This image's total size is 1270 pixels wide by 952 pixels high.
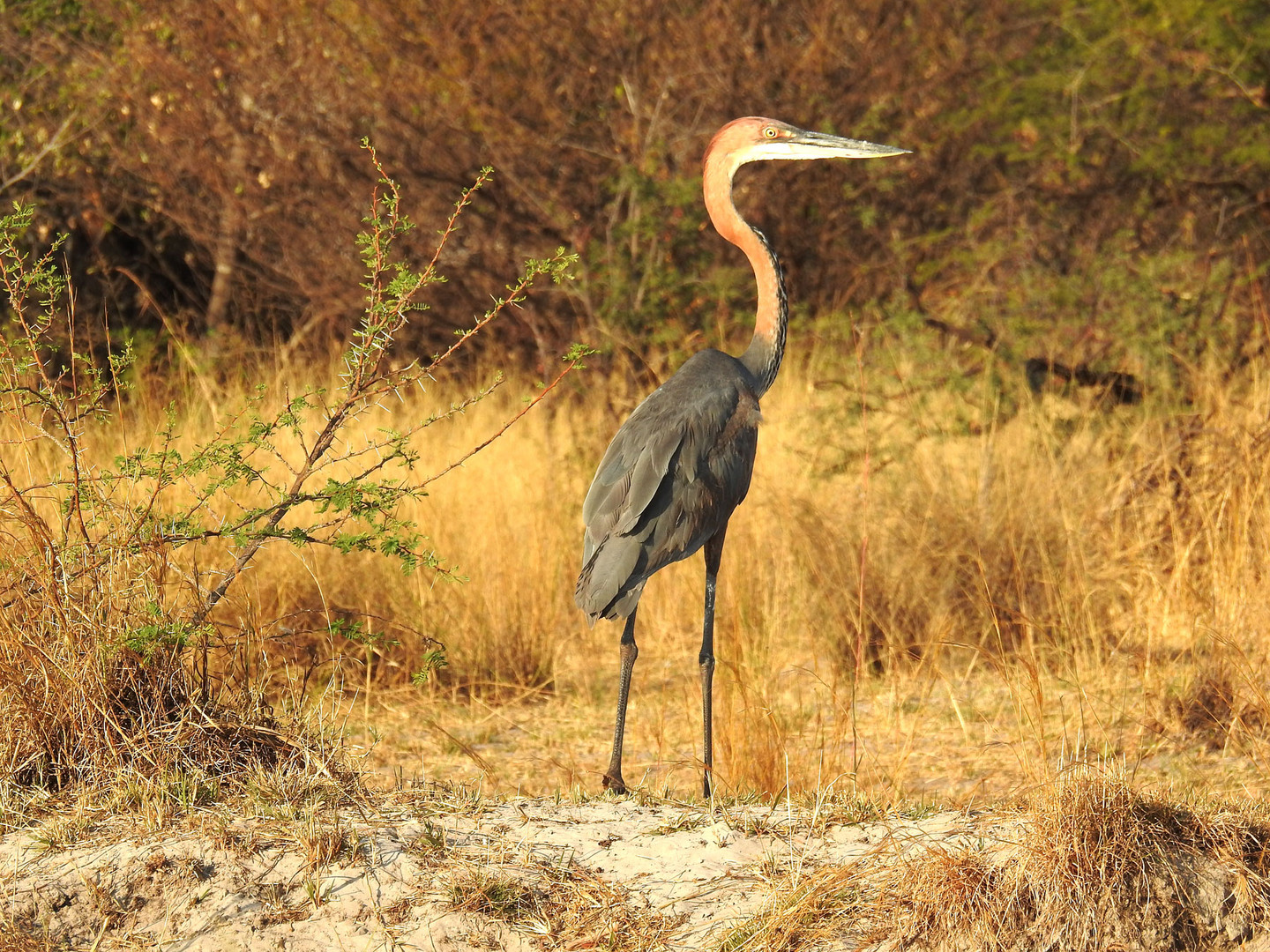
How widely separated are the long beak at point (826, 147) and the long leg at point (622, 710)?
188cm

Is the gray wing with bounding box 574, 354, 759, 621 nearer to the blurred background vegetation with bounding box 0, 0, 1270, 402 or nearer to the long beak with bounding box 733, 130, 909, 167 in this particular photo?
the long beak with bounding box 733, 130, 909, 167

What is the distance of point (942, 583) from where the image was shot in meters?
6.51

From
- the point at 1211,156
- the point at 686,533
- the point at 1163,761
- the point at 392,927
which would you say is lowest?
the point at 1163,761

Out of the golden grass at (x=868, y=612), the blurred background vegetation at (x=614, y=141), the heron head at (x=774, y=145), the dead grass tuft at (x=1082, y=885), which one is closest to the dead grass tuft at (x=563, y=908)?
the dead grass tuft at (x=1082, y=885)

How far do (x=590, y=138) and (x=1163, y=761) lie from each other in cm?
672

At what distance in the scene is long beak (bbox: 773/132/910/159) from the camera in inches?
206

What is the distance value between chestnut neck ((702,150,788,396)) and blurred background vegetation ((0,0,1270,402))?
420 cm

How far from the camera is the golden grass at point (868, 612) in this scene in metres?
5.20

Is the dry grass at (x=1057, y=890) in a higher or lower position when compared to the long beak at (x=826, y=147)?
lower

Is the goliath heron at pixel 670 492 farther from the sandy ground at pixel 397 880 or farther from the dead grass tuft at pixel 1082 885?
the dead grass tuft at pixel 1082 885

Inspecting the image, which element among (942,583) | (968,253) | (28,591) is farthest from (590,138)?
(28,591)

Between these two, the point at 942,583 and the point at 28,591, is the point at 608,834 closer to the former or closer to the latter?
the point at 28,591

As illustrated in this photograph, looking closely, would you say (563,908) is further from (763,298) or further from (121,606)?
(763,298)

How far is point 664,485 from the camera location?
4414 mm
